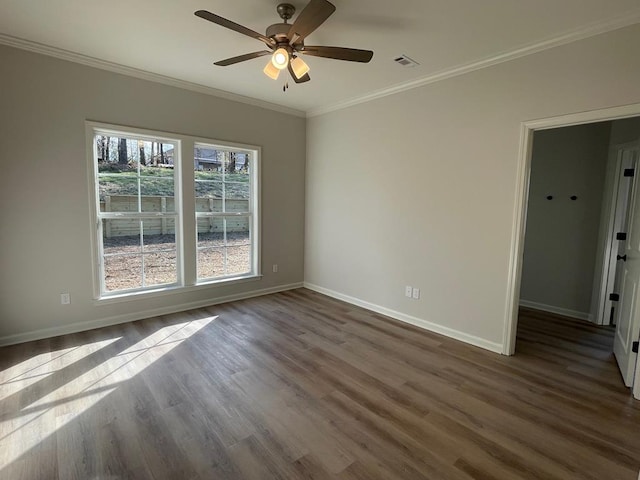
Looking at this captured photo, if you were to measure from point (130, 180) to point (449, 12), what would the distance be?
3.49 metres

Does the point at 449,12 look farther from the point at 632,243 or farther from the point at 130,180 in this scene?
the point at 130,180

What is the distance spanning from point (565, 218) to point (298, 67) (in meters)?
3.92

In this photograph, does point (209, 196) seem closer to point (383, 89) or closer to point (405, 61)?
point (383, 89)

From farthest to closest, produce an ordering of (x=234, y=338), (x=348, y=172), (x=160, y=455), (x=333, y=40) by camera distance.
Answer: (x=348, y=172) → (x=234, y=338) → (x=333, y=40) → (x=160, y=455)

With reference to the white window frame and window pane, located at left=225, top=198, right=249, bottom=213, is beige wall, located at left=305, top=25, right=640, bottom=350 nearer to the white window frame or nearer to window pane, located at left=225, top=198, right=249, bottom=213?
the white window frame

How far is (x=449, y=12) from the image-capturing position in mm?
2305

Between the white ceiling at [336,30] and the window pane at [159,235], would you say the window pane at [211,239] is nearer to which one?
the window pane at [159,235]

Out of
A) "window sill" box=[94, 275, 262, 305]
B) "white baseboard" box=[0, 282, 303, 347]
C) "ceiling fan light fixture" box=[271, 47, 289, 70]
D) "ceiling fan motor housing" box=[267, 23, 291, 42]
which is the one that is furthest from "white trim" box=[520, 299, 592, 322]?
"ceiling fan motor housing" box=[267, 23, 291, 42]

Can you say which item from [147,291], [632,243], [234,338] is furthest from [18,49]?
[632,243]

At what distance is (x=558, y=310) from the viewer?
4.28 m

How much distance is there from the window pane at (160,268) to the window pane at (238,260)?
0.75 meters

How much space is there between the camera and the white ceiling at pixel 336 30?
7.45 ft

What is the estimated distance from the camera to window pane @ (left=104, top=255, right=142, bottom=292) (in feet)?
11.9

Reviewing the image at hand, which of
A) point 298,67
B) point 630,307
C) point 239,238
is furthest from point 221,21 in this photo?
point 630,307
